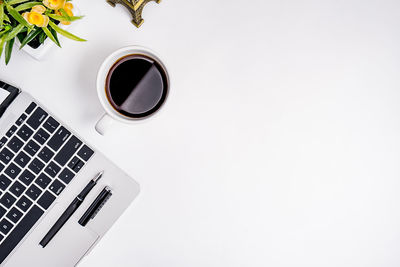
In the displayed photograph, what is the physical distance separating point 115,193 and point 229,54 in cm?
38

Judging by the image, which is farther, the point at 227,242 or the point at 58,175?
the point at 227,242

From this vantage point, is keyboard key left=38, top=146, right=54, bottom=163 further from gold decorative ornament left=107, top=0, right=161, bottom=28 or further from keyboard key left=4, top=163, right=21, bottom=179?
gold decorative ornament left=107, top=0, right=161, bottom=28

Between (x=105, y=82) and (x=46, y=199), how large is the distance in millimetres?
260

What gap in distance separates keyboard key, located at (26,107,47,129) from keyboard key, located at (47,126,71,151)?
4cm

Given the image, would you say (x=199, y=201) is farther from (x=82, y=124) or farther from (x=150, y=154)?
(x=82, y=124)

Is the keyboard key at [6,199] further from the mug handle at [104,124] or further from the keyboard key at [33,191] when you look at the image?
the mug handle at [104,124]

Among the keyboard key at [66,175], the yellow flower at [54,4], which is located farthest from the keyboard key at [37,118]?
the yellow flower at [54,4]

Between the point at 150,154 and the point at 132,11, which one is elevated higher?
the point at 132,11

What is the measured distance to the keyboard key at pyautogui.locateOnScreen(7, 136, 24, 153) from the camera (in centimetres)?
70

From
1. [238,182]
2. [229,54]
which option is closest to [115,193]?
[238,182]

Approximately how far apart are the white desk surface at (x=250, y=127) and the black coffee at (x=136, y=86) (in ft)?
0.15

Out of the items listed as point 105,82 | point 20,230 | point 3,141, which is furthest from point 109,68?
point 20,230

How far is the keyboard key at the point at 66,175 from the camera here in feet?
2.36

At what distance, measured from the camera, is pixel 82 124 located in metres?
0.76
